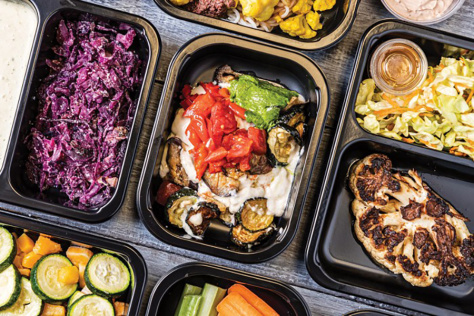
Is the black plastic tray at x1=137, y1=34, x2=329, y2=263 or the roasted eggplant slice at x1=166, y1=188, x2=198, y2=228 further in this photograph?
the roasted eggplant slice at x1=166, y1=188, x2=198, y2=228

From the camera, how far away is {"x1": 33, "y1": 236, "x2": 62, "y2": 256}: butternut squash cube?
9.96ft

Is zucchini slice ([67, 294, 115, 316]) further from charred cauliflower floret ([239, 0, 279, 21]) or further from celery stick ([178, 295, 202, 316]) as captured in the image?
charred cauliflower floret ([239, 0, 279, 21])

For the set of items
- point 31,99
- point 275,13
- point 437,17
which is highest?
point 437,17

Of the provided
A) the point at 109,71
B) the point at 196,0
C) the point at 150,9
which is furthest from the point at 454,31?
the point at 109,71

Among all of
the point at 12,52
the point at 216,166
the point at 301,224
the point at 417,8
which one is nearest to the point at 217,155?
the point at 216,166

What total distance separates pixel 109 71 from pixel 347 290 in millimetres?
2268

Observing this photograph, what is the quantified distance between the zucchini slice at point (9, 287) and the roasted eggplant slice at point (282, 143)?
1.89m

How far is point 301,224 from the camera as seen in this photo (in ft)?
10.7

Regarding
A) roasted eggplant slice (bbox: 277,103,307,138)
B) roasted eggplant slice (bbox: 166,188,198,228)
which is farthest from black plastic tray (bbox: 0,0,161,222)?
roasted eggplant slice (bbox: 277,103,307,138)

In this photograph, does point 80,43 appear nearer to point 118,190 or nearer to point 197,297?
point 118,190

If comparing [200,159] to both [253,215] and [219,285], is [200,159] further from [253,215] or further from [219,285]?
[219,285]

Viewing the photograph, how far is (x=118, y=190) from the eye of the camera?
2.92 metres

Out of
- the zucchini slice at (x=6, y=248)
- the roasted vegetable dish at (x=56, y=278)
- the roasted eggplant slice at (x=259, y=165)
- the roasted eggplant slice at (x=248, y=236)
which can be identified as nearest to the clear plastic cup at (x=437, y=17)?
the roasted eggplant slice at (x=259, y=165)

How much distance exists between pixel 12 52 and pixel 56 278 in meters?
1.60
